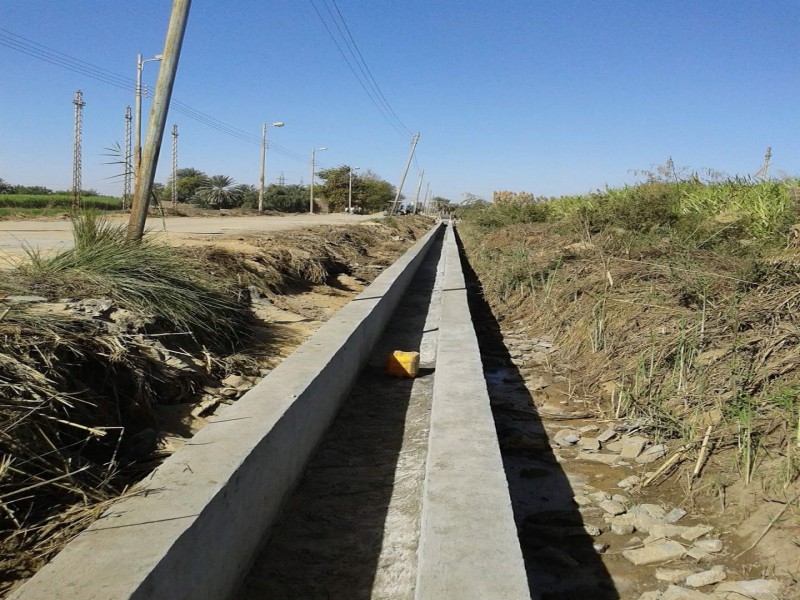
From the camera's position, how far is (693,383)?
188 inches

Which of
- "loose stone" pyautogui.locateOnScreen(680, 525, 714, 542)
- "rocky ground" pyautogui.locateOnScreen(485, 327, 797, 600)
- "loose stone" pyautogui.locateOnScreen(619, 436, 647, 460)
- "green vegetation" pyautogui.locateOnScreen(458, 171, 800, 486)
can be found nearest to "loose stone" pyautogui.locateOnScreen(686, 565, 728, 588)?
"rocky ground" pyautogui.locateOnScreen(485, 327, 797, 600)

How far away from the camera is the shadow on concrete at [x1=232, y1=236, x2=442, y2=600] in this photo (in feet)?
10.4

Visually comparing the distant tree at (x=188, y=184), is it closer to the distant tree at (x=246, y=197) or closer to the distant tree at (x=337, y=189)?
the distant tree at (x=246, y=197)

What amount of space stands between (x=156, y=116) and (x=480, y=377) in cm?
478

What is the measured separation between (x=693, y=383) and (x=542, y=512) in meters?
1.68

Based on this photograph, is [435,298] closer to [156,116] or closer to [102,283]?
[156,116]

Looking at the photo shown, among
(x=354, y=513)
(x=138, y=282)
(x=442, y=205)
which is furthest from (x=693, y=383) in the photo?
(x=442, y=205)

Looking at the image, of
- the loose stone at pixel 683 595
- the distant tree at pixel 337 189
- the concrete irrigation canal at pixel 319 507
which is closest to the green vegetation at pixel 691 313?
the loose stone at pixel 683 595

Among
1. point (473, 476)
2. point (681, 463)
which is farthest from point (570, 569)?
point (681, 463)

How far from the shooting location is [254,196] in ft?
212

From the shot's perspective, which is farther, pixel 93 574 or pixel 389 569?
pixel 389 569

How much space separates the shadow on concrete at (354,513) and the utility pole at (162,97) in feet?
11.5

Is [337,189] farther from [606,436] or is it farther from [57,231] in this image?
[606,436]

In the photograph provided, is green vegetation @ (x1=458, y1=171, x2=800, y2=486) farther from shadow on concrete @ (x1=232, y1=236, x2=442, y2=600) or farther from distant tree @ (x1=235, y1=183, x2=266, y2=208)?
distant tree @ (x1=235, y1=183, x2=266, y2=208)
